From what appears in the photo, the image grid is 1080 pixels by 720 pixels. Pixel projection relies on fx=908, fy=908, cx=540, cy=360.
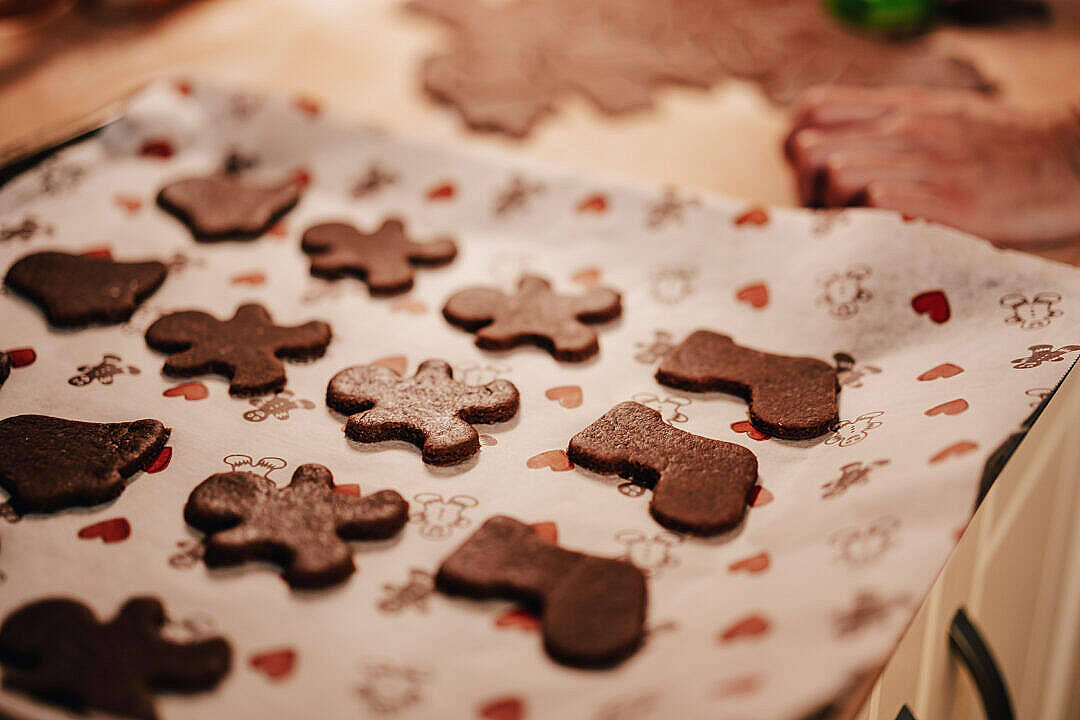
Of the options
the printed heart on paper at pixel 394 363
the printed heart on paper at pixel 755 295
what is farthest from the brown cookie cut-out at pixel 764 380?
the printed heart on paper at pixel 394 363

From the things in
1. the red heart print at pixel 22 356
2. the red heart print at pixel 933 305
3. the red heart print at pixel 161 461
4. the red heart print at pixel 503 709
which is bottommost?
the red heart print at pixel 503 709

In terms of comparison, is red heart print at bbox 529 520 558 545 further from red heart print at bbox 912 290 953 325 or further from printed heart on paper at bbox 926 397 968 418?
red heart print at bbox 912 290 953 325

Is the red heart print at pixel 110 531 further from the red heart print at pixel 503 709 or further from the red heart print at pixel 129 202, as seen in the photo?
the red heart print at pixel 129 202

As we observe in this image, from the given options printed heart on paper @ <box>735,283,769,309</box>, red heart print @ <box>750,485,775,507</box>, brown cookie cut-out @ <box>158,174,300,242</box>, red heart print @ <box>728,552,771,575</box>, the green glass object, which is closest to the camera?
red heart print @ <box>728,552,771,575</box>

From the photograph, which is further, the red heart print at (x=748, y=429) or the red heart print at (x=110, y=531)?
the red heart print at (x=748, y=429)

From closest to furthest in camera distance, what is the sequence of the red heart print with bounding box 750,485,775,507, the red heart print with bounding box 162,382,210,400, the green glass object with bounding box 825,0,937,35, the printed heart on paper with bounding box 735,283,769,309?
1. the red heart print with bounding box 750,485,775,507
2. the red heart print with bounding box 162,382,210,400
3. the printed heart on paper with bounding box 735,283,769,309
4. the green glass object with bounding box 825,0,937,35

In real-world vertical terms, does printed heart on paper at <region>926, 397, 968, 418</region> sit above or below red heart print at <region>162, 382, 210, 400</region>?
above

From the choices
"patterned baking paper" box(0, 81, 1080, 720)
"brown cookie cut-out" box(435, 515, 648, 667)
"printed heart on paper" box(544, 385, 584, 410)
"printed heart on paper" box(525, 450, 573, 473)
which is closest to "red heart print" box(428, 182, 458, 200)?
"patterned baking paper" box(0, 81, 1080, 720)
